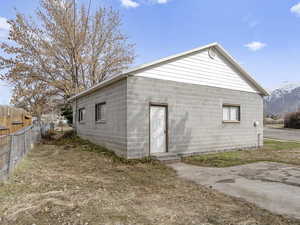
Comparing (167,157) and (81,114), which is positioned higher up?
(81,114)

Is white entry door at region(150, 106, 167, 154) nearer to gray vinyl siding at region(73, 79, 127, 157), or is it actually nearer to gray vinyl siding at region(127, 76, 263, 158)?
gray vinyl siding at region(127, 76, 263, 158)

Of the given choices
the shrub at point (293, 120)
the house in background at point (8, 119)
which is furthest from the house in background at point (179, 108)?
the shrub at point (293, 120)

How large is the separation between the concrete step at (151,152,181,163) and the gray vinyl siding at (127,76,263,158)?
35 centimetres

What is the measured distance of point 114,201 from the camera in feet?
13.0

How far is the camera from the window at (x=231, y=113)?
10844 mm

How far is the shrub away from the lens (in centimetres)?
2944

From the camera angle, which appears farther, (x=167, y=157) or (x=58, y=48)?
(x=58, y=48)

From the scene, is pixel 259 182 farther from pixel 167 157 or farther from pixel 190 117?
pixel 190 117

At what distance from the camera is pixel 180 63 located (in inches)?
357

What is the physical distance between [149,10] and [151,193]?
491 inches

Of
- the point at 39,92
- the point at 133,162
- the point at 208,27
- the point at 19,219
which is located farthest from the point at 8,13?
the point at 19,219

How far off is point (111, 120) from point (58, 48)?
1285cm

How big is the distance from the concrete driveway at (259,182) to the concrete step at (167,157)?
0.39 metres

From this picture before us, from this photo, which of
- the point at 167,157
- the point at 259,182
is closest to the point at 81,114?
the point at 167,157
